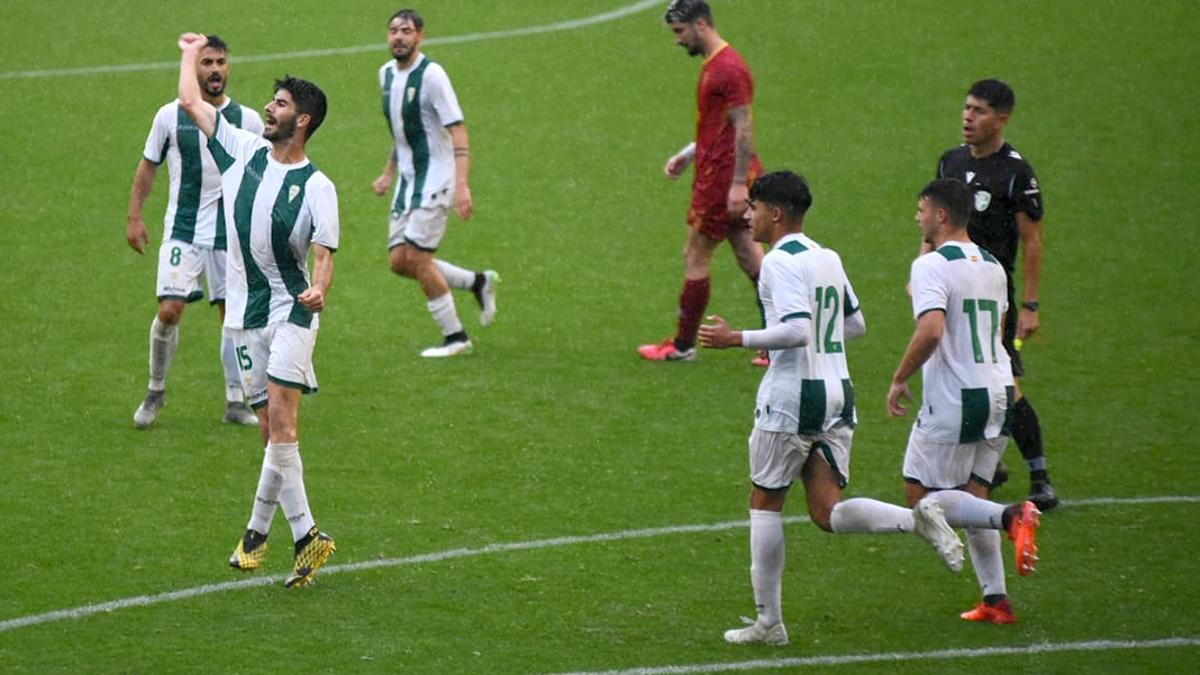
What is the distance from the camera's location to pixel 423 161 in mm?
13164

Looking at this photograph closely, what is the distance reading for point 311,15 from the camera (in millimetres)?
21984

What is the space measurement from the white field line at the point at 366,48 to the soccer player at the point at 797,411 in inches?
542

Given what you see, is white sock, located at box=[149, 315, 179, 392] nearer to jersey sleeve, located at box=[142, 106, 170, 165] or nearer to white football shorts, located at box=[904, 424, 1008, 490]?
jersey sleeve, located at box=[142, 106, 170, 165]

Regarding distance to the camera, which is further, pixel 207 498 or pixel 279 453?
pixel 207 498

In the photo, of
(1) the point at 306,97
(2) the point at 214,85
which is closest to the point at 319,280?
(1) the point at 306,97

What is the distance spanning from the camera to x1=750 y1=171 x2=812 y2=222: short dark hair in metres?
7.67

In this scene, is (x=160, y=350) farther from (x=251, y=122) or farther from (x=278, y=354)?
(x=278, y=354)

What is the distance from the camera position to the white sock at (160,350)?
448 inches

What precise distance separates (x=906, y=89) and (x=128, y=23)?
8981 mm

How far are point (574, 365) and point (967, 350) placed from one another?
5.43m

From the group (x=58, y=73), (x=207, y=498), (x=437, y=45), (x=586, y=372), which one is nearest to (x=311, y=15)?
(x=437, y=45)

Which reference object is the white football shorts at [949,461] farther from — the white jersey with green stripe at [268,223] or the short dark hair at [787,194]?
the white jersey with green stripe at [268,223]

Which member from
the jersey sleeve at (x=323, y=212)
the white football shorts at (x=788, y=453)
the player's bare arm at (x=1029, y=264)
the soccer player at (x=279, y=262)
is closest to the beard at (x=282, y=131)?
the soccer player at (x=279, y=262)

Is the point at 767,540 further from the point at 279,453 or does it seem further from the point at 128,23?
the point at 128,23
